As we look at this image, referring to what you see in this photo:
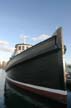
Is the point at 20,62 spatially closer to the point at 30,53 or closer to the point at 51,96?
the point at 30,53

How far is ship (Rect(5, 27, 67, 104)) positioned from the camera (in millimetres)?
8547

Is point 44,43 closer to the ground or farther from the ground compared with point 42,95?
farther from the ground

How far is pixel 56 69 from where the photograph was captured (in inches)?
346

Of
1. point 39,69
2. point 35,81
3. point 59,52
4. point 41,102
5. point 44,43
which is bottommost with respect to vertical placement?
point 41,102

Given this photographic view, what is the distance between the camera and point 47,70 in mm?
9250

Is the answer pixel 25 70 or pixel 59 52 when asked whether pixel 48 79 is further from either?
pixel 25 70

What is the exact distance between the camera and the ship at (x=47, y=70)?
8.55 metres

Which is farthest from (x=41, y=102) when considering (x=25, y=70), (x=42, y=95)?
(x=25, y=70)

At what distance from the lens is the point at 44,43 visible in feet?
32.7

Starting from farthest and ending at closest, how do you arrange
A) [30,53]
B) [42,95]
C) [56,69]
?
[30,53] < [42,95] < [56,69]

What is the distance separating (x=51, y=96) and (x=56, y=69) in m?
1.27

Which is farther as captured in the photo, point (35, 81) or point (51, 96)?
point (35, 81)

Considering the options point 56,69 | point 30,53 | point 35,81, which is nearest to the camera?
point 56,69

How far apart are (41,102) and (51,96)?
97 cm
